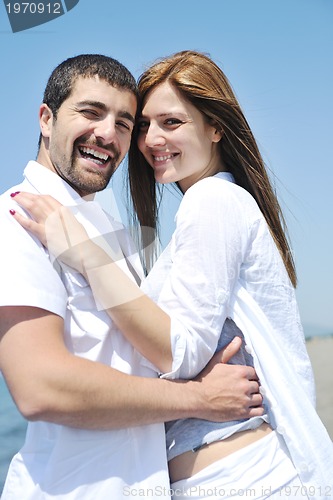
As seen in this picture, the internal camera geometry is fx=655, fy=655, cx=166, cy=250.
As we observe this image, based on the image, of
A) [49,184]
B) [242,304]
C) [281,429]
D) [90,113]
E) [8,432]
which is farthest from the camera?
[8,432]

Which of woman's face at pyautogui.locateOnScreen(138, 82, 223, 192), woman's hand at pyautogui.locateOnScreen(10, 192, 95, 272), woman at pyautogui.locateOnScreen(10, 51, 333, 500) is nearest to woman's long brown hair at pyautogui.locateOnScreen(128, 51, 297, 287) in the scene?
woman's face at pyautogui.locateOnScreen(138, 82, 223, 192)

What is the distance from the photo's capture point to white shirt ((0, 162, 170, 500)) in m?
2.03

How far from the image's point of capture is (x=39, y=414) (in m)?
1.93

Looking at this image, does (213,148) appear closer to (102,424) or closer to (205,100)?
(205,100)

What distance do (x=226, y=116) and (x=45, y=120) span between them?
0.76 meters

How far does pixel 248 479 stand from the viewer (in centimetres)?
209

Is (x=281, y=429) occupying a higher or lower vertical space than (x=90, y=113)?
lower

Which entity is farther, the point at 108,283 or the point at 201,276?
the point at 201,276

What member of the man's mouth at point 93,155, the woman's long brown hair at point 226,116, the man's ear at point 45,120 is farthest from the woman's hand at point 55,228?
the woman's long brown hair at point 226,116

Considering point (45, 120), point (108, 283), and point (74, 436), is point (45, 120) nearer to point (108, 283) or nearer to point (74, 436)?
point (108, 283)

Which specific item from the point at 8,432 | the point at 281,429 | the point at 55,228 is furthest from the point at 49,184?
the point at 8,432

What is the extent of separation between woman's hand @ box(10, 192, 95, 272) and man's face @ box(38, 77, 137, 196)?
394 millimetres

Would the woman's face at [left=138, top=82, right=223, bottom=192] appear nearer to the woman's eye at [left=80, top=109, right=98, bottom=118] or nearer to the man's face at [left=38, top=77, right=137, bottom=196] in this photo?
the man's face at [left=38, top=77, right=137, bottom=196]

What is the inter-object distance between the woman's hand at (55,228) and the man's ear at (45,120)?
1.80 ft
